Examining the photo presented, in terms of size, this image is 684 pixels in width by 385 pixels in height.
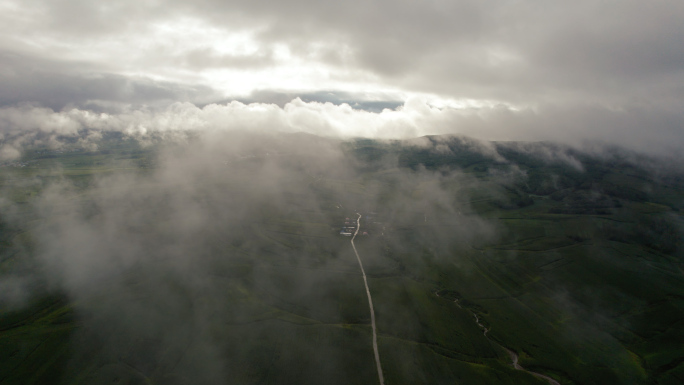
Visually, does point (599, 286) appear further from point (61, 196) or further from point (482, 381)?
point (61, 196)

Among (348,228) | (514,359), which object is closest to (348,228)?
(348,228)

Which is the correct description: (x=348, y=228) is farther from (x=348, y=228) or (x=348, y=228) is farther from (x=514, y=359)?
(x=514, y=359)

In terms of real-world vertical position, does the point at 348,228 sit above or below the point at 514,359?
above

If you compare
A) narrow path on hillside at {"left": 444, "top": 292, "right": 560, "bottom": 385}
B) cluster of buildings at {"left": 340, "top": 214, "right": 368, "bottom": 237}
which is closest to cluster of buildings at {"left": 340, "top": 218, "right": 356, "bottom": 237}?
cluster of buildings at {"left": 340, "top": 214, "right": 368, "bottom": 237}

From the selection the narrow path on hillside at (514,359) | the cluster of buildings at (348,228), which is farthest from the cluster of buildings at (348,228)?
the narrow path on hillside at (514,359)

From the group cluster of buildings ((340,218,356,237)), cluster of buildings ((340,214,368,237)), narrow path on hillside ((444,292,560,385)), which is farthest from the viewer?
cluster of buildings ((340,214,368,237))

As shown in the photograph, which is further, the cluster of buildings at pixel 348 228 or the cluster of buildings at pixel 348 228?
the cluster of buildings at pixel 348 228

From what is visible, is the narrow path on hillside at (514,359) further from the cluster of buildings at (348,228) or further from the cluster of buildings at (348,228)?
the cluster of buildings at (348,228)

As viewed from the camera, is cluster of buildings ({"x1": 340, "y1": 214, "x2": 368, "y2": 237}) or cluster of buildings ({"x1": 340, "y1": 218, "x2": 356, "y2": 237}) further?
→ cluster of buildings ({"x1": 340, "y1": 214, "x2": 368, "y2": 237})

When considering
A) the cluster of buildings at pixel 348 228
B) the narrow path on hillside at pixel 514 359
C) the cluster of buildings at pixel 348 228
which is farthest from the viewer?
the cluster of buildings at pixel 348 228

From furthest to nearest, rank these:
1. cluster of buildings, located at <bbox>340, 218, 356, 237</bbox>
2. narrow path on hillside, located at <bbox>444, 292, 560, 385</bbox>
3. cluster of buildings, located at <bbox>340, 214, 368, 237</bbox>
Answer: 1. cluster of buildings, located at <bbox>340, 214, 368, 237</bbox>
2. cluster of buildings, located at <bbox>340, 218, 356, 237</bbox>
3. narrow path on hillside, located at <bbox>444, 292, 560, 385</bbox>

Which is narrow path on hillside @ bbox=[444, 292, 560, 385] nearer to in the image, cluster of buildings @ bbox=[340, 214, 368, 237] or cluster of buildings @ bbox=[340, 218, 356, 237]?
cluster of buildings @ bbox=[340, 214, 368, 237]
